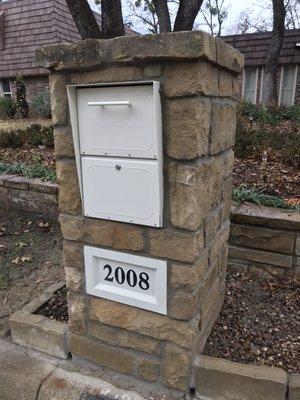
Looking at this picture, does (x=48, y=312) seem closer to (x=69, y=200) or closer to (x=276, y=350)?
(x=69, y=200)

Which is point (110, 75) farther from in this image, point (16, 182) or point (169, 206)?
point (16, 182)

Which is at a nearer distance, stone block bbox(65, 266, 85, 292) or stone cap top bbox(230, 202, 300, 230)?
stone block bbox(65, 266, 85, 292)

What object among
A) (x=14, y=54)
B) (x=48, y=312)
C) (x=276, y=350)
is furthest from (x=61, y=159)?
(x=14, y=54)

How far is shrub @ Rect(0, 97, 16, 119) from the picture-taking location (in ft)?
40.5

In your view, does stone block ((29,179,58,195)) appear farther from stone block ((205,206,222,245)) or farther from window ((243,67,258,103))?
window ((243,67,258,103))

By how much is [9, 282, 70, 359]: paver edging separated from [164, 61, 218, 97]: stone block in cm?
138

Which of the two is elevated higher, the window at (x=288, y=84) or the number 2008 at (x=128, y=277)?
the window at (x=288, y=84)

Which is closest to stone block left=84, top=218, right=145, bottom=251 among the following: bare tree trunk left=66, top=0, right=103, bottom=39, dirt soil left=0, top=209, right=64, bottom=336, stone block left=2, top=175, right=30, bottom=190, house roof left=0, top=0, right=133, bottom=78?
dirt soil left=0, top=209, right=64, bottom=336

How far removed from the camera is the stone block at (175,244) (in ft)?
4.84

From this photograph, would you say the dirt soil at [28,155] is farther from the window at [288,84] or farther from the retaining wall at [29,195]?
the window at [288,84]

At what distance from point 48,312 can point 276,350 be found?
1.31 meters

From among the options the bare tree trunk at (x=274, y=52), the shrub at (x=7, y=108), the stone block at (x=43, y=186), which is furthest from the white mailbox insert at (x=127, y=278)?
the shrub at (x=7, y=108)

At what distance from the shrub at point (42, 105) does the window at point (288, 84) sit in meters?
7.81

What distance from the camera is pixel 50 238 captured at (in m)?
3.48
